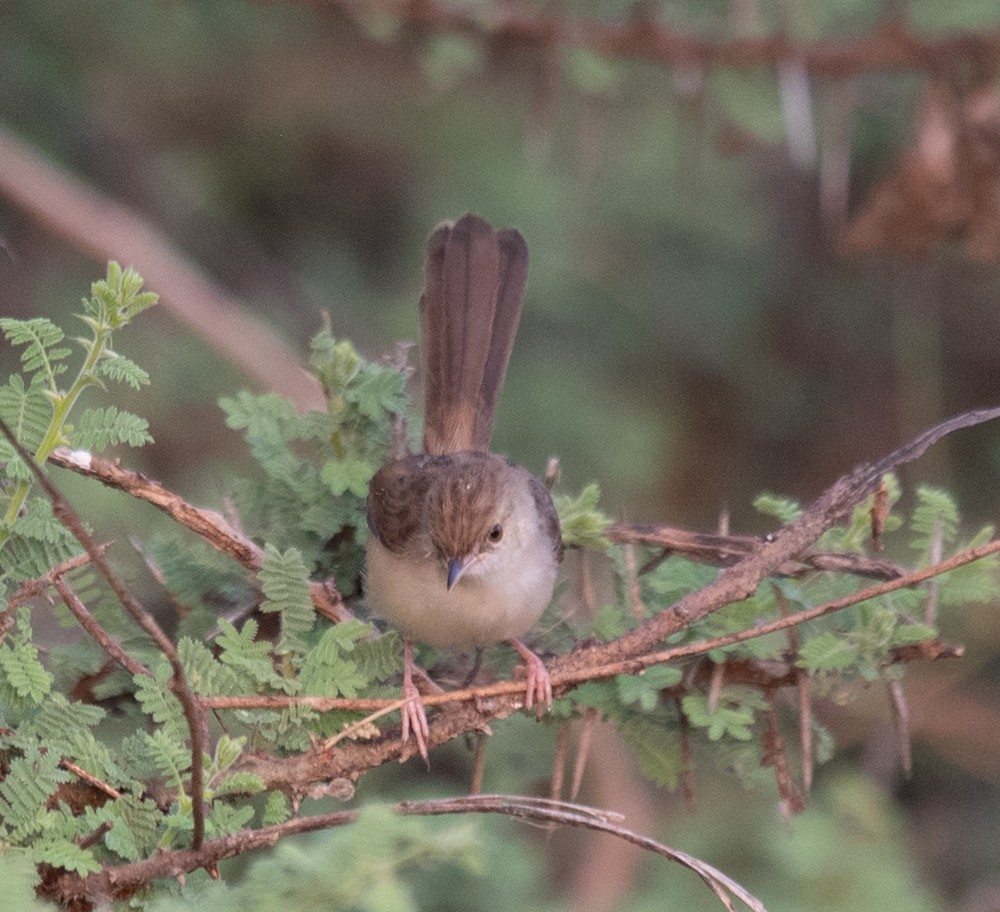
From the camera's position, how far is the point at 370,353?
21.5 feet

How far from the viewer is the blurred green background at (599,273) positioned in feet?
21.1

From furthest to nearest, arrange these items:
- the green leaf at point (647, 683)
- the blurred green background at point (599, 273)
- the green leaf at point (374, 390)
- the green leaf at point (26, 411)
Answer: the blurred green background at point (599, 273), the green leaf at point (374, 390), the green leaf at point (647, 683), the green leaf at point (26, 411)

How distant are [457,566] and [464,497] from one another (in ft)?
0.69

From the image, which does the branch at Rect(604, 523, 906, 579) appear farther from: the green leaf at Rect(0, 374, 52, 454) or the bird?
the green leaf at Rect(0, 374, 52, 454)

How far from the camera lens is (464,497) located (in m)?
3.89

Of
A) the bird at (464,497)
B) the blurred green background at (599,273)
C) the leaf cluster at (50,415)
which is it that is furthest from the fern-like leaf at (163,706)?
the blurred green background at (599,273)

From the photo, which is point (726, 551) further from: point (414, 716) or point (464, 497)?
point (464, 497)

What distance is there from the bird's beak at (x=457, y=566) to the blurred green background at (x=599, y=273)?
2075 millimetres

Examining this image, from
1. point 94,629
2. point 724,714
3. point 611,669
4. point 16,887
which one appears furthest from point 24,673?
point 724,714

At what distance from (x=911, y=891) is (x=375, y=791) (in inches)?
77.7

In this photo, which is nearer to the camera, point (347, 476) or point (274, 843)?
point (274, 843)

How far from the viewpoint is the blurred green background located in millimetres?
6441

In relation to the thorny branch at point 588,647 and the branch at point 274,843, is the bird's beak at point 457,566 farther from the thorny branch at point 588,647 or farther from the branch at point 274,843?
the branch at point 274,843

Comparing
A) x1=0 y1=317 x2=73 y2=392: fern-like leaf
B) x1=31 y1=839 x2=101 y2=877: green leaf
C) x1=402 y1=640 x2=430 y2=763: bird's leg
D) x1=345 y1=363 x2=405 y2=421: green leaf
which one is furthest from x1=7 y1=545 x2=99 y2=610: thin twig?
x1=345 y1=363 x2=405 y2=421: green leaf
